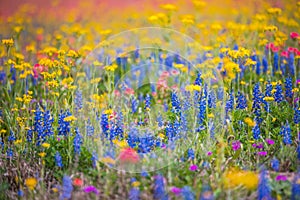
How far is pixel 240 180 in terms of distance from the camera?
337cm

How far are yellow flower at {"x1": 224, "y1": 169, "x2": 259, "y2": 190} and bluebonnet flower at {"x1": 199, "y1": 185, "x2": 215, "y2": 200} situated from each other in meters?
0.13

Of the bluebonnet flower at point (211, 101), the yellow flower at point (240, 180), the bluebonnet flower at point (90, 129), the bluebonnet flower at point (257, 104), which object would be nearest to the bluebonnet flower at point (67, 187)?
the bluebonnet flower at point (90, 129)

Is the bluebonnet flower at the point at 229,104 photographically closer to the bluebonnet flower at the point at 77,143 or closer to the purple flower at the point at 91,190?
the bluebonnet flower at the point at 77,143

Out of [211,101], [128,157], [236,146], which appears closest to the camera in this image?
[128,157]

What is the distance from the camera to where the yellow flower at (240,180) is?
10.8 ft

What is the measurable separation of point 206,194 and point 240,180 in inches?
10.1

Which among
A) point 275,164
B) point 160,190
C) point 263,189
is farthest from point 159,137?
point 263,189

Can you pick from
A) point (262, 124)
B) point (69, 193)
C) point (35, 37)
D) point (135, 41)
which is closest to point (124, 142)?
point (69, 193)

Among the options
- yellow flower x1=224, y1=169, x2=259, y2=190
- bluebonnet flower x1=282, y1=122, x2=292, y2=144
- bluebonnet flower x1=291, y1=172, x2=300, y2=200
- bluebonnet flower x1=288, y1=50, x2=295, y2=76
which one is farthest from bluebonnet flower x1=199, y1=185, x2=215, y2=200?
bluebonnet flower x1=288, y1=50, x2=295, y2=76

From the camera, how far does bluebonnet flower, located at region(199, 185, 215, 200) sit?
130 inches

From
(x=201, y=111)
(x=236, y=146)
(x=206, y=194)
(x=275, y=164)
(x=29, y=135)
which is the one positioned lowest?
(x=206, y=194)

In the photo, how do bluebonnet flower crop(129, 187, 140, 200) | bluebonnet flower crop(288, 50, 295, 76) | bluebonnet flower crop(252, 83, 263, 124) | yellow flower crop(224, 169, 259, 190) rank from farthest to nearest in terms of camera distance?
bluebonnet flower crop(288, 50, 295, 76), bluebonnet flower crop(252, 83, 263, 124), bluebonnet flower crop(129, 187, 140, 200), yellow flower crop(224, 169, 259, 190)

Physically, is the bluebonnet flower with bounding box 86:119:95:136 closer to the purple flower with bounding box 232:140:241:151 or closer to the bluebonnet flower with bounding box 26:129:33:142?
the bluebonnet flower with bounding box 26:129:33:142

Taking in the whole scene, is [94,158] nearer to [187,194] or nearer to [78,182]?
[78,182]
